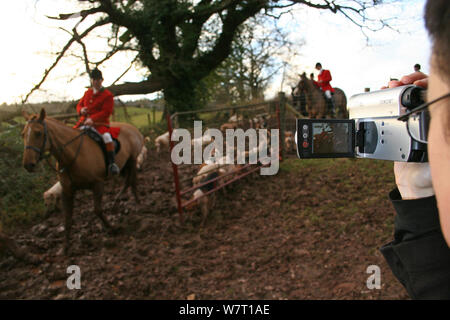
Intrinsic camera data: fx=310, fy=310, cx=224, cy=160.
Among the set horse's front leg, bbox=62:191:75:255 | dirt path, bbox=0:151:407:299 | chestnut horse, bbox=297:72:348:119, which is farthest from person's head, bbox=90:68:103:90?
chestnut horse, bbox=297:72:348:119

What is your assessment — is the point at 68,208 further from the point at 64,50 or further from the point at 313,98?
the point at 313,98

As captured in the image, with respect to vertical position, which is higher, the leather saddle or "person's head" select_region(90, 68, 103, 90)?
"person's head" select_region(90, 68, 103, 90)

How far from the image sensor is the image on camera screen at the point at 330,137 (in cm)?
108

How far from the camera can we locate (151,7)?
36.2ft

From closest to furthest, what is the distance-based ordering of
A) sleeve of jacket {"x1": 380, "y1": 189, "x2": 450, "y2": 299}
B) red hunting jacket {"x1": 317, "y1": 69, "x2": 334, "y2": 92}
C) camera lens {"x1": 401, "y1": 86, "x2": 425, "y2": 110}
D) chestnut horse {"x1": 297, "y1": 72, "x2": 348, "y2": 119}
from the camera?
1. sleeve of jacket {"x1": 380, "y1": 189, "x2": 450, "y2": 299}
2. camera lens {"x1": 401, "y1": 86, "x2": 425, "y2": 110}
3. chestnut horse {"x1": 297, "y1": 72, "x2": 348, "y2": 119}
4. red hunting jacket {"x1": 317, "y1": 69, "x2": 334, "y2": 92}

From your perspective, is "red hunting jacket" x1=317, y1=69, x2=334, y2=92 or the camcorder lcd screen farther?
"red hunting jacket" x1=317, y1=69, x2=334, y2=92

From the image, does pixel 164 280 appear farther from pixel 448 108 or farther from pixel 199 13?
pixel 199 13

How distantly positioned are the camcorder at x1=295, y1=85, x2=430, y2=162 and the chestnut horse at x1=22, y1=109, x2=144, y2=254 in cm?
417

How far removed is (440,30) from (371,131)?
20.0 inches

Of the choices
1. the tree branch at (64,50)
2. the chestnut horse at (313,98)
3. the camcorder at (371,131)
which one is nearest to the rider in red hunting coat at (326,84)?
the chestnut horse at (313,98)

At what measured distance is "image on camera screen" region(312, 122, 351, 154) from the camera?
1.08 m

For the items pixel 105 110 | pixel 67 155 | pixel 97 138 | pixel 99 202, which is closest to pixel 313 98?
pixel 105 110

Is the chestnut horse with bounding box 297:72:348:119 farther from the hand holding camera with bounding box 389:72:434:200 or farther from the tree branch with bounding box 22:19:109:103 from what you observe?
the hand holding camera with bounding box 389:72:434:200

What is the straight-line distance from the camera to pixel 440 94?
0.56 m
